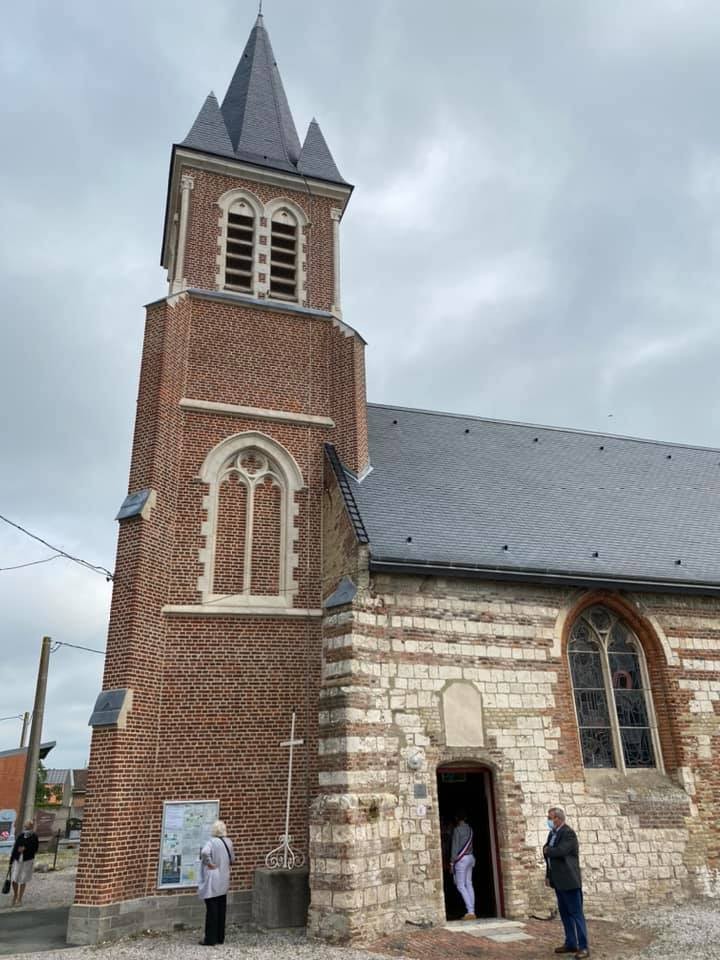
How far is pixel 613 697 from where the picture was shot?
39.8 ft

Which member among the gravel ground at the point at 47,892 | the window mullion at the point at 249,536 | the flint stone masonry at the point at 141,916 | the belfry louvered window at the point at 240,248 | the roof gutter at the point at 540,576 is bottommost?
the gravel ground at the point at 47,892

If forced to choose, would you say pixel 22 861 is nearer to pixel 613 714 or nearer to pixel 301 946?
pixel 301 946

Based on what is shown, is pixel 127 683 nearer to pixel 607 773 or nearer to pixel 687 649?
pixel 607 773

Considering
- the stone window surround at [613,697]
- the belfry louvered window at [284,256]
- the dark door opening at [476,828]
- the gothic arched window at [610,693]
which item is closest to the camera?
the dark door opening at [476,828]

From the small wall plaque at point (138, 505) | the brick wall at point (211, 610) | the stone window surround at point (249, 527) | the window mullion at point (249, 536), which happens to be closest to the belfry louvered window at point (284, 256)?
the brick wall at point (211, 610)

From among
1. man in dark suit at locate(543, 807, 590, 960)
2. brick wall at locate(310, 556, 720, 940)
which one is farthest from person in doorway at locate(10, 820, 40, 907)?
man in dark suit at locate(543, 807, 590, 960)

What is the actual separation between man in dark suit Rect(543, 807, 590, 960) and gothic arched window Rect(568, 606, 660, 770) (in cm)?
365

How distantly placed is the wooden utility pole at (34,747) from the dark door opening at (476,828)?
31.9 ft

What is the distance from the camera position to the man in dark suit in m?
8.06

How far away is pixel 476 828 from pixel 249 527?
20.0 ft

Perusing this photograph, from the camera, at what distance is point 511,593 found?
1203cm

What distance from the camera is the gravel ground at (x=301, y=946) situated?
8164 millimetres

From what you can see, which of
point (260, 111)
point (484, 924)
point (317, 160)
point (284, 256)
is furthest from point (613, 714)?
point (260, 111)

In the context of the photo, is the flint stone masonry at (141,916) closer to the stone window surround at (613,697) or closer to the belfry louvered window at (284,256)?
the stone window surround at (613,697)
